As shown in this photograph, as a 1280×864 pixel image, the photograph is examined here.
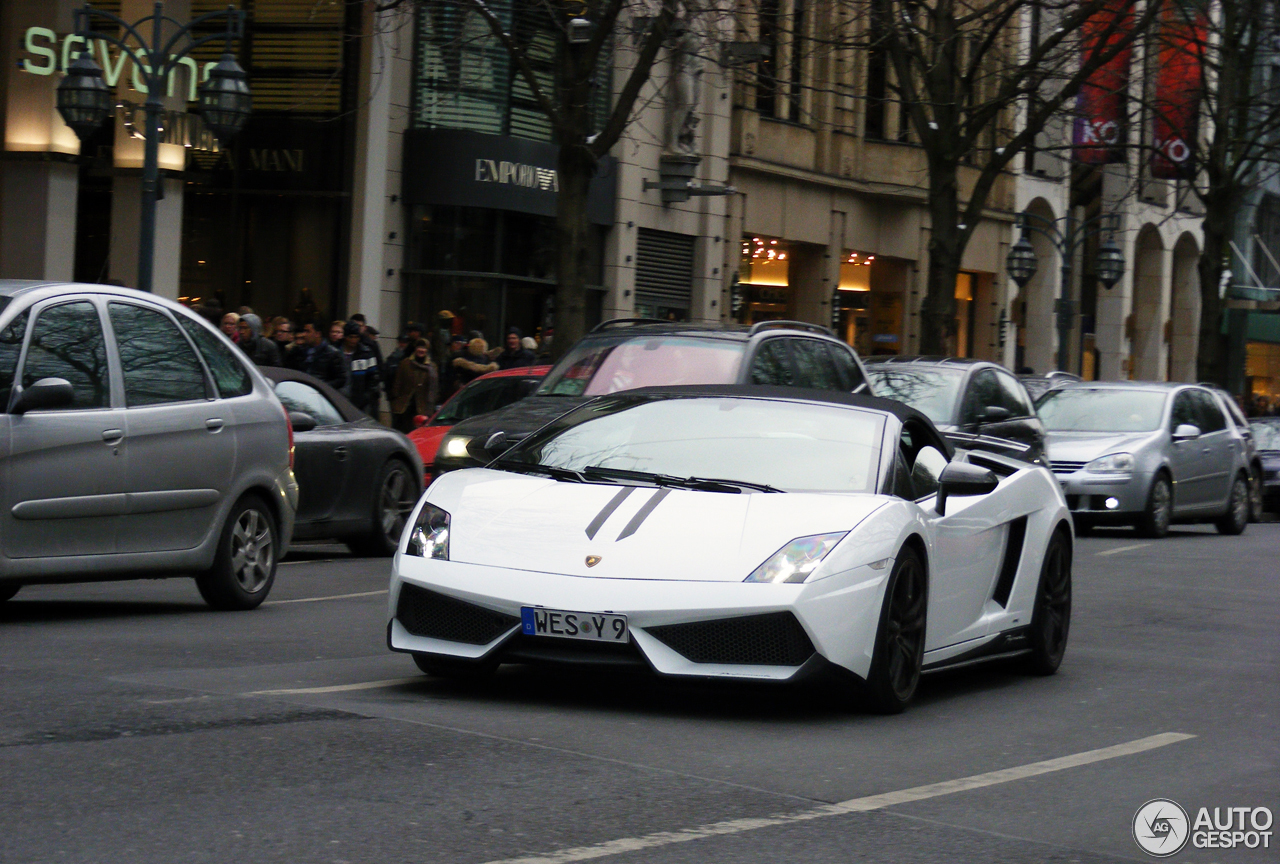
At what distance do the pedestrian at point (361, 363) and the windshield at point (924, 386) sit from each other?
19.4 ft

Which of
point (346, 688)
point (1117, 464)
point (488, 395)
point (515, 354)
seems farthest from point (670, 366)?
point (515, 354)

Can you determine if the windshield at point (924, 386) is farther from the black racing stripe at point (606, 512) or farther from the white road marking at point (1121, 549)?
the black racing stripe at point (606, 512)

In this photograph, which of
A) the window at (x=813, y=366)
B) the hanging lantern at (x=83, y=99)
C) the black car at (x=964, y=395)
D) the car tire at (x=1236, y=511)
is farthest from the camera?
the car tire at (x=1236, y=511)

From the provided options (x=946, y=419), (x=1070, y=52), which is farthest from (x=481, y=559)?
(x=1070, y=52)

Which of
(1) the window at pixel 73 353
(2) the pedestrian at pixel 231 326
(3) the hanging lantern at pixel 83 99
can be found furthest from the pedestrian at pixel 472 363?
(1) the window at pixel 73 353

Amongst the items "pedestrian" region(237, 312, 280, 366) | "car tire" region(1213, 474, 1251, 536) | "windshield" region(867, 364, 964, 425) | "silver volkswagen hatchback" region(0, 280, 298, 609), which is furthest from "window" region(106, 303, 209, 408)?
"car tire" region(1213, 474, 1251, 536)

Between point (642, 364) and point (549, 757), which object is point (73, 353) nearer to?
point (549, 757)

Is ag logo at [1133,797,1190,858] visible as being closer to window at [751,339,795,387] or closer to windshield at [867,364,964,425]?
window at [751,339,795,387]

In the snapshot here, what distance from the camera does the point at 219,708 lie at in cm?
673

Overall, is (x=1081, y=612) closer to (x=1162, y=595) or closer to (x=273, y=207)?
(x=1162, y=595)

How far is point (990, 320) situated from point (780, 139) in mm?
12675

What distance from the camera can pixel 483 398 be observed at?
1880 cm

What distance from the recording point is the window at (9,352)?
922 centimetres

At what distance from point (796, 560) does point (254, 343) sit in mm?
12540
